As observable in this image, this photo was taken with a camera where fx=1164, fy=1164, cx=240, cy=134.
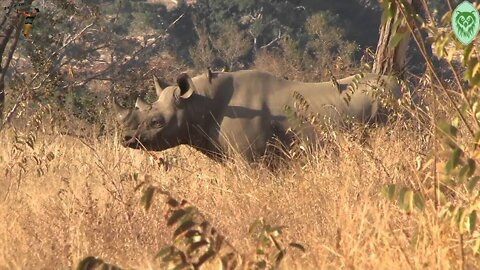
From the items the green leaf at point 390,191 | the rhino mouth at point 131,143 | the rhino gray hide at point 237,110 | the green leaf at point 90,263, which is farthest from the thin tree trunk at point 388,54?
the green leaf at point 90,263

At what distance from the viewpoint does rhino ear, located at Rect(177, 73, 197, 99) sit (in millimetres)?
9344

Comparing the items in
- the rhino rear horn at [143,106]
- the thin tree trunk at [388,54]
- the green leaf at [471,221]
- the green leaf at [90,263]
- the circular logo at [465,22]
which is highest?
the circular logo at [465,22]

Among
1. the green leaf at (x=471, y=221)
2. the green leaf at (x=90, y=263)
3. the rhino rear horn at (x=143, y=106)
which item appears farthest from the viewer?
the rhino rear horn at (x=143, y=106)

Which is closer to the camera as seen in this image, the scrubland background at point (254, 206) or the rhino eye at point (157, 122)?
the scrubland background at point (254, 206)

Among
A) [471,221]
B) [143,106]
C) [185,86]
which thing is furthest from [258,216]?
[143,106]

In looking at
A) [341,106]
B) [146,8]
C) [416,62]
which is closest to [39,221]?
[341,106]

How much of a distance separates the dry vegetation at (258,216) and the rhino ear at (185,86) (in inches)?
56.8

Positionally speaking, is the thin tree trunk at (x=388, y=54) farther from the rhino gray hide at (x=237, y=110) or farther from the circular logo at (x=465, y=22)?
the circular logo at (x=465, y=22)

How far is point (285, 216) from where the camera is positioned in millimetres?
6047

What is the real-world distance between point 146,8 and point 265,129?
36.0 meters

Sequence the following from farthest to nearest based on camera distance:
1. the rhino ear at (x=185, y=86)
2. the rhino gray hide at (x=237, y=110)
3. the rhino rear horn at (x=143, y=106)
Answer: the rhino rear horn at (x=143, y=106)
the rhino ear at (x=185, y=86)
the rhino gray hide at (x=237, y=110)

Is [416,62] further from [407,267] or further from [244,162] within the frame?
[407,267]

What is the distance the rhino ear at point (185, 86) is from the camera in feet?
30.7

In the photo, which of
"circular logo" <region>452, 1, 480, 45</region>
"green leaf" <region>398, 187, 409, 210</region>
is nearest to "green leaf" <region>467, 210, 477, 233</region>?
"green leaf" <region>398, 187, 409, 210</region>
